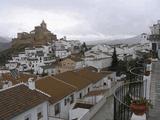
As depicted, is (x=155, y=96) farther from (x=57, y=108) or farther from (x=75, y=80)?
(x=75, y=80)

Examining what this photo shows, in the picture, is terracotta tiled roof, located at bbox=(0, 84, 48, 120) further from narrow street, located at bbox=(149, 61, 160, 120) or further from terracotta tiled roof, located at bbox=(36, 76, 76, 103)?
narrow street, located at bbox=(149, 61, 160, 120)

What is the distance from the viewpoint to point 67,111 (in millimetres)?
23484

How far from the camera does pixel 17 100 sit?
1628 centimetres

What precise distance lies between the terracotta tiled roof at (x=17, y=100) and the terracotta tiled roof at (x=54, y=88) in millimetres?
3210

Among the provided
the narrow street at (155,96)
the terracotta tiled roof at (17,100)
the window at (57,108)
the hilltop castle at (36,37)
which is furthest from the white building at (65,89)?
the hilltop castle at (36,37)

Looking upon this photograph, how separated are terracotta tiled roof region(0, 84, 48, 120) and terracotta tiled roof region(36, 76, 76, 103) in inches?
126

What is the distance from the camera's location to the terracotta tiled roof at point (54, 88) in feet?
73.5

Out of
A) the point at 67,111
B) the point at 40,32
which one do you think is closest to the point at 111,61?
the point at 67,111

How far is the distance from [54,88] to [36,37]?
104 m

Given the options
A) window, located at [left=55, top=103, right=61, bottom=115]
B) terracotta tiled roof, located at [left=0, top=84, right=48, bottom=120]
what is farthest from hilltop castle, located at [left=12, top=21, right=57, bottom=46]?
terracotta tiled roof, located at [left=0, top=84, right=48, bottom=120]

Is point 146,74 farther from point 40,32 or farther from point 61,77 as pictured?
point 40,32

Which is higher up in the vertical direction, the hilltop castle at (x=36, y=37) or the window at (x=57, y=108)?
the hilltop castle at (x=36, y=37)

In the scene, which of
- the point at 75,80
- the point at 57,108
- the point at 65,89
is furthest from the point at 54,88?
the point at 75,80

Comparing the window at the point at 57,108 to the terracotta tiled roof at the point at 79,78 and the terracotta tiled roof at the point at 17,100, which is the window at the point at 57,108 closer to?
the terracotta tiled roof at the point at 17,100
